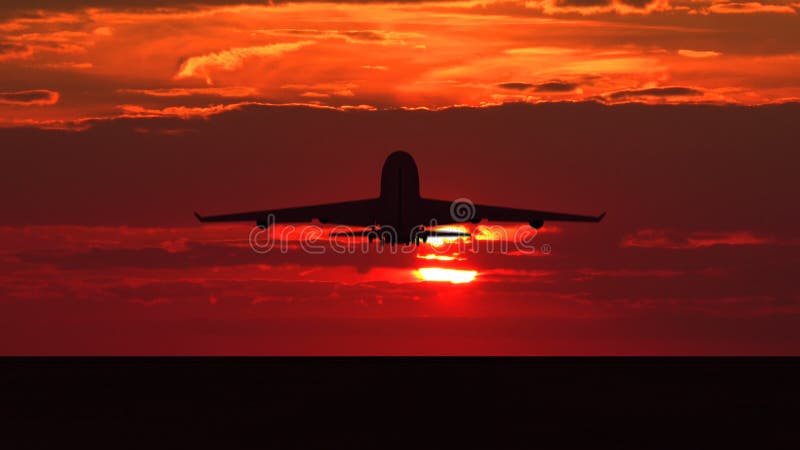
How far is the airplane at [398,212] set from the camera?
109m

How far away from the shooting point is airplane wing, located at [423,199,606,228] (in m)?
110

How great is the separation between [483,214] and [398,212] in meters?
8.37

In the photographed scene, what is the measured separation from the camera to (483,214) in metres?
112
